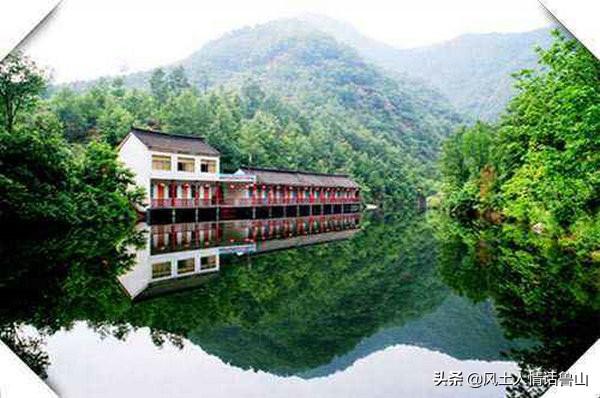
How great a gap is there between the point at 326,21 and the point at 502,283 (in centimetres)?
3897

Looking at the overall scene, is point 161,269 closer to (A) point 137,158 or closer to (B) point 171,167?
(A) point 137,158

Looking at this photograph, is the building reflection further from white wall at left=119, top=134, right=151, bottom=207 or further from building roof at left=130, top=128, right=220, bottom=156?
building roof at left=130, top=128, right=220, bottom=156

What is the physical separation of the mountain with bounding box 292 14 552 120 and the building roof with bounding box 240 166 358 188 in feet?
30.5

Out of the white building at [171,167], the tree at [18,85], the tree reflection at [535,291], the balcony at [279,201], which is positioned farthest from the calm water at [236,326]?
the balcony at [279,201]

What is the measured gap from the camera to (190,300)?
20.3 feet

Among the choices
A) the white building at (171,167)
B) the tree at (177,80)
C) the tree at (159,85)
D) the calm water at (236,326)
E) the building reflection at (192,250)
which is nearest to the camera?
the calm water at (236,326)

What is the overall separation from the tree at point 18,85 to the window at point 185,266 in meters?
7.03

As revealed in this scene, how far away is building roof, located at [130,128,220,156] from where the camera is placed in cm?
1916

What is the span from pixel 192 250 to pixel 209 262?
148 cm

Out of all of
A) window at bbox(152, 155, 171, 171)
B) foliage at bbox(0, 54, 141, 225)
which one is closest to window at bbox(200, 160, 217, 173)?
window at bbox(152, 155, 171, 171)

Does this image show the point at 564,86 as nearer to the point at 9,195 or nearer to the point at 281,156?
the point at 9,195

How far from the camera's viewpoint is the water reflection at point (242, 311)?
4293 mm

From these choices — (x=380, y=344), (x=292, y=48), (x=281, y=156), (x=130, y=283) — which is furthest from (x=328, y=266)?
(x=292, y=48)

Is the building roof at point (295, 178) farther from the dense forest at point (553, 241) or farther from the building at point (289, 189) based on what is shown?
the dense forest at point (553, 241)
